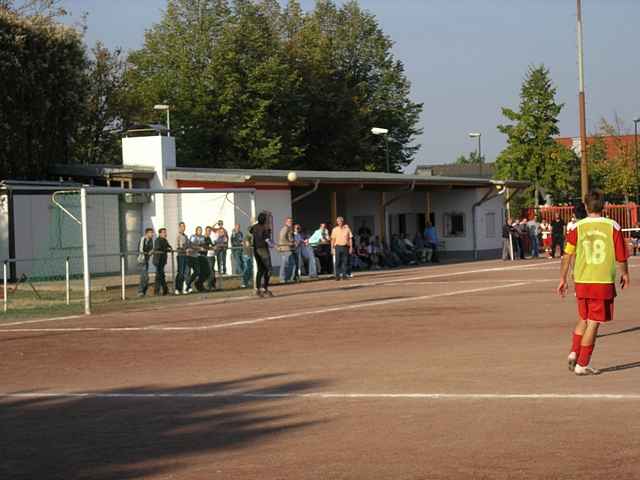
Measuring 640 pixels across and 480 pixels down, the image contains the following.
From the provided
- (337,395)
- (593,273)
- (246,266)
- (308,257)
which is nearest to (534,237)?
(308,257)

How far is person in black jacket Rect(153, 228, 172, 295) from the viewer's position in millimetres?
25094

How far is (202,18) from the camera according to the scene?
6756cm

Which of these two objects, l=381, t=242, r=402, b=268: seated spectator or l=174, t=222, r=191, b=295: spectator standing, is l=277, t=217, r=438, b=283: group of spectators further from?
l=174, t=222, r=191, b=295: spectator standing

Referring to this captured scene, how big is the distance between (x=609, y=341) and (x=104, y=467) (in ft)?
26.3

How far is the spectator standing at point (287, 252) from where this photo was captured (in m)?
29.8

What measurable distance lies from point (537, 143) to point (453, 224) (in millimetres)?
18801

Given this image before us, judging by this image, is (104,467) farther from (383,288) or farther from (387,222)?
(387,222)

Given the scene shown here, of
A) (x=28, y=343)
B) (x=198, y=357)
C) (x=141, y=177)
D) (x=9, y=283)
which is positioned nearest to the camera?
(x=198, y=357)

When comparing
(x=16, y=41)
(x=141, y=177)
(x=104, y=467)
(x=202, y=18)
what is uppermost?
(x=202, y=18)

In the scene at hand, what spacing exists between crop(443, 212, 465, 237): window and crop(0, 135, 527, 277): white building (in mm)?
44

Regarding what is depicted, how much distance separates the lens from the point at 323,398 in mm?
9766

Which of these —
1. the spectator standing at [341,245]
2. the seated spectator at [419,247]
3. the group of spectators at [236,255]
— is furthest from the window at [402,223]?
the spectator standing at [341,245]

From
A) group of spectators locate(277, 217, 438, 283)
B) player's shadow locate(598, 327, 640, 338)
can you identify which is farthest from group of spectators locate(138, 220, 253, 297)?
player's shadow locate(598, 327, 640, 338)

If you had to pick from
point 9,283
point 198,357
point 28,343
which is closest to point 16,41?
point 9,283
